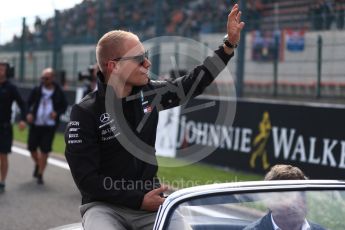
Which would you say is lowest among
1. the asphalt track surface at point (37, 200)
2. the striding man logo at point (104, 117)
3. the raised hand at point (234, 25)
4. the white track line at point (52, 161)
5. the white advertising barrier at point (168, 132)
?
the white track line at point (52, 161)

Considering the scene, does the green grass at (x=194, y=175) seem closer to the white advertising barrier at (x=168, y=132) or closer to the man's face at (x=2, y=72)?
the white advertising barrier at (x=168, y=132)

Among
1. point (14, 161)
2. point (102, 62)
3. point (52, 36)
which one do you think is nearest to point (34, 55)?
point (52, 36)

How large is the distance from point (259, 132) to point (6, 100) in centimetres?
415

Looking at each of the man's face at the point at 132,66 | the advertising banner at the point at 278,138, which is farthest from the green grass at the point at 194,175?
the man's face at the point at 132,66

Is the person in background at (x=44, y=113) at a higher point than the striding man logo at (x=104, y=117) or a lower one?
lower

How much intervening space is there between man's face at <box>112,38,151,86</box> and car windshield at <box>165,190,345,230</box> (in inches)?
36.7

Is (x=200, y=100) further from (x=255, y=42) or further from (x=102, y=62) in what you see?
(x=102, y=62)

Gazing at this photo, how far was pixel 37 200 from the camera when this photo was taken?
8.83 meters

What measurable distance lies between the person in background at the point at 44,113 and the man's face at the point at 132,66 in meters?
7.08

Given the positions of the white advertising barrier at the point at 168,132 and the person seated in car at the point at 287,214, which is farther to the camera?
the white advertising barrier at the point at 168,132

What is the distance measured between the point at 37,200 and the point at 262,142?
12.8ft

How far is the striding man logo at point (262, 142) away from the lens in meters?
10.6

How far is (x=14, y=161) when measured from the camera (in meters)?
12.9

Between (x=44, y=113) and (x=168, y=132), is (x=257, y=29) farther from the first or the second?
(x=44, y=113)
